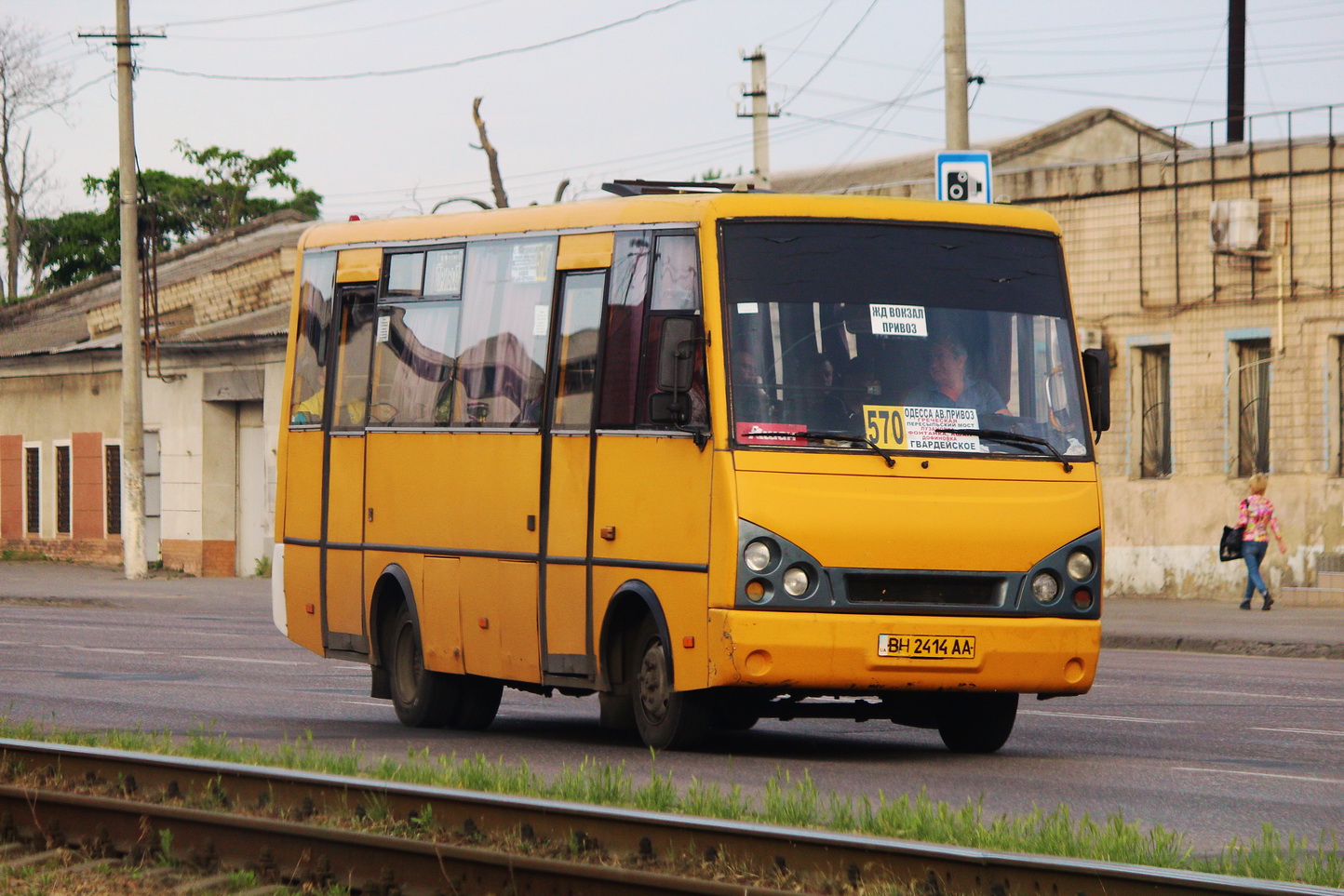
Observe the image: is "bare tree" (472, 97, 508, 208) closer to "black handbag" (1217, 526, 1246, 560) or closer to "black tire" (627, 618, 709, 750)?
"black handbag" (1217, 526, 1246, 560)

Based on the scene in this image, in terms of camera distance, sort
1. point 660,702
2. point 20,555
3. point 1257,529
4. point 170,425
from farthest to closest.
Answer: point 20,555 < point 170,425 < point 1257,529 < point 660,702

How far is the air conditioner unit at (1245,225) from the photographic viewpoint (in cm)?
3062

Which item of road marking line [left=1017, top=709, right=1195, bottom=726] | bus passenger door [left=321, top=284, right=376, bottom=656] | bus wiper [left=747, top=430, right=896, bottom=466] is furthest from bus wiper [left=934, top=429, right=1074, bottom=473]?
bus passenger door [left=321, top=284, right=376, bottom=656]

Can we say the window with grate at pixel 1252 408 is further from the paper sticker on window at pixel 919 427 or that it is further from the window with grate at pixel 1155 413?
the paper sticker on window at pixel 919 427

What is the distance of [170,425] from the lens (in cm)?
4431

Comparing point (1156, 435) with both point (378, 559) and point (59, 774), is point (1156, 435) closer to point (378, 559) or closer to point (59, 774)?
point (378, 559)

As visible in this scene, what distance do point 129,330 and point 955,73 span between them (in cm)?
1974

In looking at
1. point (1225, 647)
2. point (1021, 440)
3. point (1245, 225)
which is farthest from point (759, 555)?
point (1245, 225)

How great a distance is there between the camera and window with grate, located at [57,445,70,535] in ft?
155

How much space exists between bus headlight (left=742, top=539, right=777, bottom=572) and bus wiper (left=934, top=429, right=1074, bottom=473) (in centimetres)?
133

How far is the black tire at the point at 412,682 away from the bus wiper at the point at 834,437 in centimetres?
360

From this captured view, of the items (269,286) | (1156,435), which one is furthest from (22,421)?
(1156,435)

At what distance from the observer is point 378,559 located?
14320 mm

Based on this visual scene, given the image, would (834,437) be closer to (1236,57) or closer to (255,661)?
(255,661)
